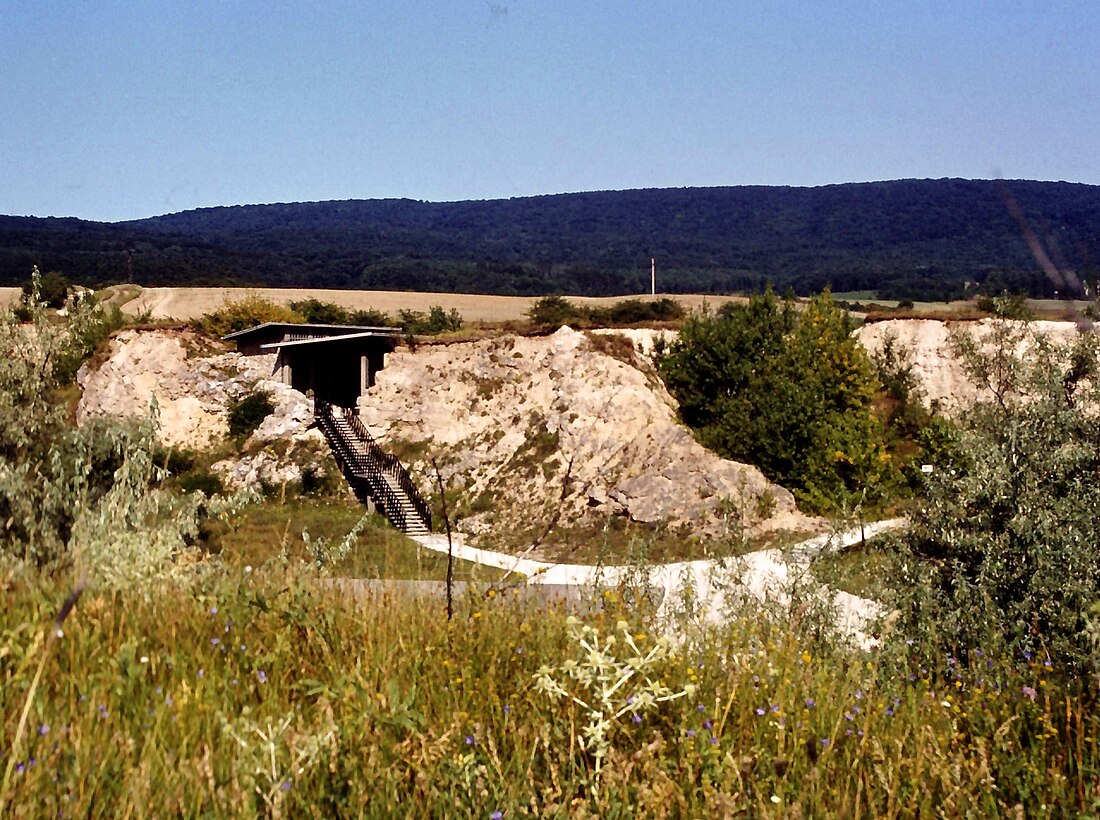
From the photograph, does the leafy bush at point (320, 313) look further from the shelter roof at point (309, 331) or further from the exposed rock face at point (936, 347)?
the exposed rock face at point (936, 347)

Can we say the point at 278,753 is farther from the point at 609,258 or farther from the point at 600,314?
the point at 609,258

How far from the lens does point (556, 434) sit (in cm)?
3331

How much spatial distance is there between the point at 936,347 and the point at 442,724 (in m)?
34.2

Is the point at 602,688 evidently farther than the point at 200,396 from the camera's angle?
No

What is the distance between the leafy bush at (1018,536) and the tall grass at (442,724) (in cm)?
356

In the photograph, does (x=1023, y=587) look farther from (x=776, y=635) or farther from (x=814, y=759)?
(x=814, y=759)

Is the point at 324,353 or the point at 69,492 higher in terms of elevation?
the point at 69,492

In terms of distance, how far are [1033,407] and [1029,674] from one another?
825 cm

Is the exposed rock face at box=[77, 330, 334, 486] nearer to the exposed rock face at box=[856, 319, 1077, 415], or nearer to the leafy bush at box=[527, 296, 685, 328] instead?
the leafy bush at box=[527, 296, 685, 328]

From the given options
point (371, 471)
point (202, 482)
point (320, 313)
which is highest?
point (320, 313)

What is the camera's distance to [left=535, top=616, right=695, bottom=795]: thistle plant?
140 inches

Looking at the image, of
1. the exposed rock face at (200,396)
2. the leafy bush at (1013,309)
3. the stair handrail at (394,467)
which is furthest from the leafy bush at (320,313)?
the leafy bush at (1013,309)

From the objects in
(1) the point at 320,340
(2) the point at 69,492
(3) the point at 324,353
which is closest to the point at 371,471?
(1) the point at 320,340

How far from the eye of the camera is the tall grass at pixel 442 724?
3.21m
